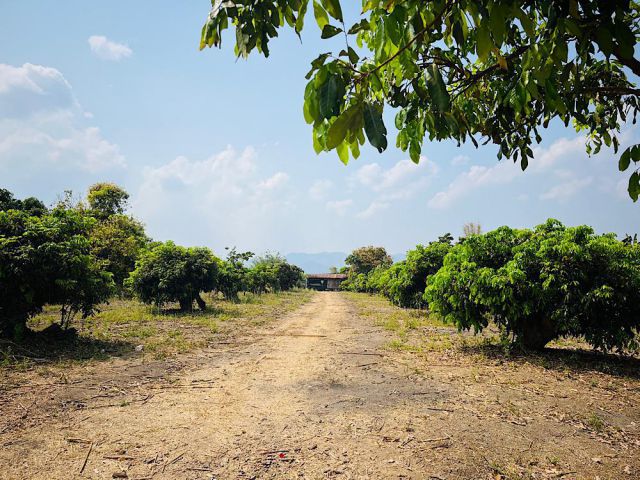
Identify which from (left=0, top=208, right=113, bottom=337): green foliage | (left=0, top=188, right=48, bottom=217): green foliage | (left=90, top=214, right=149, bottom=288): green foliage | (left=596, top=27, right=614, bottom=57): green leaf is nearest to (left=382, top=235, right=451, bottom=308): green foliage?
(left=0, top=208, right=113, bottom=337): green foliage

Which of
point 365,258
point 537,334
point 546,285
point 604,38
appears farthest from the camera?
point 365,258

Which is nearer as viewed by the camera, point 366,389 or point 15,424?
point 15,424

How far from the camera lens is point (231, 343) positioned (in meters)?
9.62

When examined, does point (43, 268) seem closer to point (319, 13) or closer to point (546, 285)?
point (319, 13)

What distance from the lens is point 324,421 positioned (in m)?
4.33

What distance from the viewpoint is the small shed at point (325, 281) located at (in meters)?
81.1

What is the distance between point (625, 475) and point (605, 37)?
12.7 ft

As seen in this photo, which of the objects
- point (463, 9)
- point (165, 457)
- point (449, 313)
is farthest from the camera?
point (449, 313)

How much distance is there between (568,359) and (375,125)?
815cm

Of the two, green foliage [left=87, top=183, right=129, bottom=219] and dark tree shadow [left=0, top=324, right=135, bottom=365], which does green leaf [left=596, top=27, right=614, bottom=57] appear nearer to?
dark tree shadow [left=0, top=324, right=135, bottom=365]

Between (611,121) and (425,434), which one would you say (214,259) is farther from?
(611,121)

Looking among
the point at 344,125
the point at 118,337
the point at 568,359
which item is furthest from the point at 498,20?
the point at 118,337

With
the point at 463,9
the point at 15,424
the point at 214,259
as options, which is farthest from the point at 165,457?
the point at 214,259

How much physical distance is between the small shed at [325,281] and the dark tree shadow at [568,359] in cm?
7251
